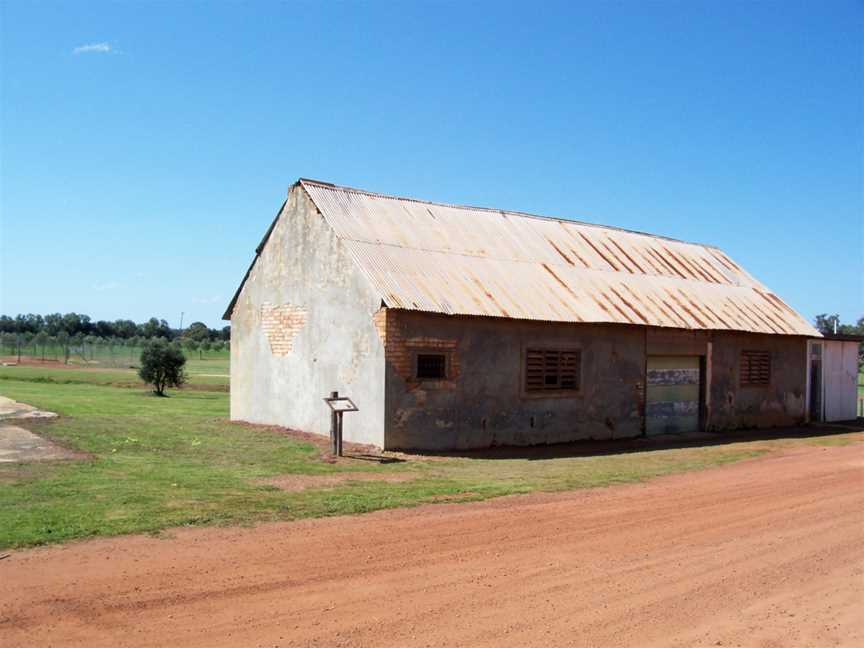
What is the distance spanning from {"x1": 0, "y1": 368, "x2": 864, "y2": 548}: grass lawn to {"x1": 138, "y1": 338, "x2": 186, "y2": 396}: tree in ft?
38.3

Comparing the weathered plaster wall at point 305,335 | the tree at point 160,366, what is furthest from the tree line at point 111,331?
the weathered plaster wall at point 305,335

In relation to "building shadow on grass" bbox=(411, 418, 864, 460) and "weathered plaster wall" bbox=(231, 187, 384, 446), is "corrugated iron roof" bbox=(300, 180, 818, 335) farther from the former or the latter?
"building shadow on grass" bbox=(411, 418, 864, 460)

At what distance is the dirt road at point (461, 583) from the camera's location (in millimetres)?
5859

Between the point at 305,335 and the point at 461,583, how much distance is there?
12012mm

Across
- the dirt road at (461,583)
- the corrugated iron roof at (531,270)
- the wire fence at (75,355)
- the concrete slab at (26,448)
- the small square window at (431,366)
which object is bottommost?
the dirt road at (461,583)

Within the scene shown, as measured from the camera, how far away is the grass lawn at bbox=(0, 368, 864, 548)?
913cm

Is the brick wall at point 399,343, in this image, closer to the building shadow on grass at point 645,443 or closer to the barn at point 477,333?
the barn at point 477,333

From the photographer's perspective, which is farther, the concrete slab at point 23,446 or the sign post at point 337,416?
the sign post at point 337,416

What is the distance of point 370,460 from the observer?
14.8m

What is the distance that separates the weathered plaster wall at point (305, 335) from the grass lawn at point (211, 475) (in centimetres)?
97

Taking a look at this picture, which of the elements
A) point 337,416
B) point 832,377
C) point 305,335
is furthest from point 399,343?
point 832,377

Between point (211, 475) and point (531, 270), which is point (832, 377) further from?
point (211, 475)

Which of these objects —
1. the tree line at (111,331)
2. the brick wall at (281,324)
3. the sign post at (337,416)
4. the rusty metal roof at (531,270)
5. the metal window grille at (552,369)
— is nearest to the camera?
the sign post at (337,416)

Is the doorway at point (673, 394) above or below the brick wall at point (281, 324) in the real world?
below
